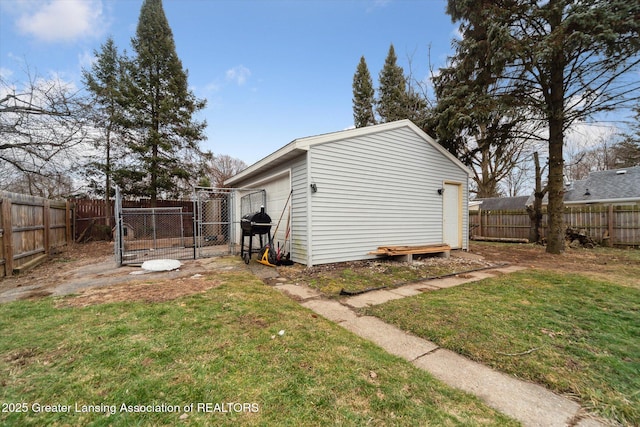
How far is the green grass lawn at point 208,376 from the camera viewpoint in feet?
5.25

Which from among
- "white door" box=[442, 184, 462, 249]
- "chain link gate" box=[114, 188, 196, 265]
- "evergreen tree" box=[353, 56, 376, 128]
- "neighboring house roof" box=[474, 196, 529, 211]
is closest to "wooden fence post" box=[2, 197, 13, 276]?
"chain link gate" box=[114, 188, 196, 265]

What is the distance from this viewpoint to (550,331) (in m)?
2.87

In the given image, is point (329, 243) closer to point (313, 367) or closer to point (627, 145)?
point (313, 367)

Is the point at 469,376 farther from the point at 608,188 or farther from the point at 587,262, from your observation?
the point at 608,188

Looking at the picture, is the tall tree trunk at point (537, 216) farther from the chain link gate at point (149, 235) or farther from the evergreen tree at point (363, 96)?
the chain link gate at point (149, 235)

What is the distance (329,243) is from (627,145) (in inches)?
1024

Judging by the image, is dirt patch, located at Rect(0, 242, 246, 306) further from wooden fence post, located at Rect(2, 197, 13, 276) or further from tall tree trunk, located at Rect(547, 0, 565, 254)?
tall tree trunk, located at Rect(547, 0, 565, 254)

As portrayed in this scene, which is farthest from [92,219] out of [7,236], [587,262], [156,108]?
[587,262]

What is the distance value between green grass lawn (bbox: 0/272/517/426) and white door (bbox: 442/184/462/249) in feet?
23.3

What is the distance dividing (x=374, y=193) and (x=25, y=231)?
8686 millimetres

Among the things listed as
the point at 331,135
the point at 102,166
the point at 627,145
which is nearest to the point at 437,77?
the point at 331,135

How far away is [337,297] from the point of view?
4137 millimetres

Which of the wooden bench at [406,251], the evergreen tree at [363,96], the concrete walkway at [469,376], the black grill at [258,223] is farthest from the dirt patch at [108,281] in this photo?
the evergreen tree at [363,96]

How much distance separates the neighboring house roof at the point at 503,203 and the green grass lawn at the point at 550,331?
18.9 metres
